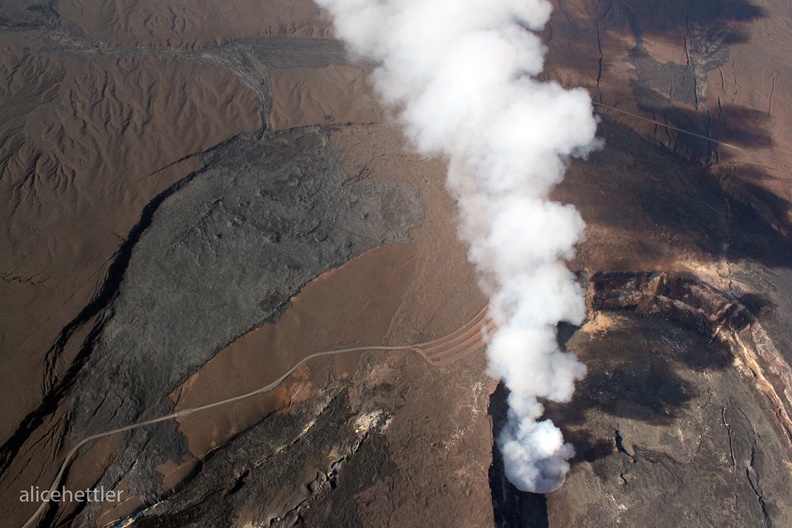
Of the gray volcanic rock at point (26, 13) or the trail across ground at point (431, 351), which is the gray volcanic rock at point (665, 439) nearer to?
the trail across ground at point (431, 351)

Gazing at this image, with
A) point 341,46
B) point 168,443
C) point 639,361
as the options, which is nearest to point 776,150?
point 639,361

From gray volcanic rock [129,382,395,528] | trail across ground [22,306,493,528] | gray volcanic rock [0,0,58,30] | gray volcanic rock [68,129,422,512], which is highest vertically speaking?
gray volcanic rock [0,0,58,30]

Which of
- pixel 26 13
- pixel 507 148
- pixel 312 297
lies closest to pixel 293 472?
pixel 312 297

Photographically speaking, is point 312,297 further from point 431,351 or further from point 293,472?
point 293,472

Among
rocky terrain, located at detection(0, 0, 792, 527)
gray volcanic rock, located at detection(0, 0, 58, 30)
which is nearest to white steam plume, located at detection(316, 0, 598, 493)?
rocky terrain, located at detection(0, 0, 792, 527)

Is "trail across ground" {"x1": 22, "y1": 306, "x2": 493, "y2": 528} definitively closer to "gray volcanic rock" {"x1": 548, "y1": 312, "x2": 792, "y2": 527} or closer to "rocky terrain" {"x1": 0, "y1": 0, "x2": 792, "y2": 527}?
"rocky terrain" {"x1": 0, "y1": 0, "x2": 792, "y2": 527}

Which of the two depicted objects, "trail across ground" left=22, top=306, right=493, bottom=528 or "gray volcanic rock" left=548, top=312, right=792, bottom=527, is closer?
"trail across ground" left=22, top=306, right=493, bottom=528

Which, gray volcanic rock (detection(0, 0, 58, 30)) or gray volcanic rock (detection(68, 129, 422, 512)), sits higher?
gray volcanic rock (detection(0, 0, 58, 30))

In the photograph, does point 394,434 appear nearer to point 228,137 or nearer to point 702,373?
point 702,373
